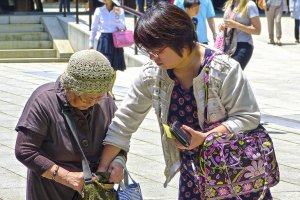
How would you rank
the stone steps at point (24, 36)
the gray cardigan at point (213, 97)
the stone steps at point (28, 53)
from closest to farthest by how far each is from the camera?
1. the gray cardigan at point (213, 97)
2. the stone steps at point (28, 53)
3. the stone steps at point (24, 36)

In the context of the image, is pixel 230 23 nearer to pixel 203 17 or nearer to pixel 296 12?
pixel 203 17

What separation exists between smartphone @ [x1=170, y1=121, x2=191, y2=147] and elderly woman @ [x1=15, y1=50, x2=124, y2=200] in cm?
37

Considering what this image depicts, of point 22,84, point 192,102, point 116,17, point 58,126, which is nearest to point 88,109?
point 58,126

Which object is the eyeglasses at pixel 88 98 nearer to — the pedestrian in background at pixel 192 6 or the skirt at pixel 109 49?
the pedestrian in background at pixel 192 6

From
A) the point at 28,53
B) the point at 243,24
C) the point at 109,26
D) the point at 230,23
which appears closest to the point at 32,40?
the point at 28,53

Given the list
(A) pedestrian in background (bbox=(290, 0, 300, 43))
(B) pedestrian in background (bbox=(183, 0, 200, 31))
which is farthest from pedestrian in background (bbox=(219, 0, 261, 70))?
(A) pedestrian in background (bbox=(290, 0, 300, 43))

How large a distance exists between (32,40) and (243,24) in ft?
43.4

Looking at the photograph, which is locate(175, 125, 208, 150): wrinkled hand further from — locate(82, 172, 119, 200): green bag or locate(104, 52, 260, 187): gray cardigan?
locate(82, 172, 119, 200): green bag

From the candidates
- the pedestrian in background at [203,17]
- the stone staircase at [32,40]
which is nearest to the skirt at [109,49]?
the pedestrian in background at [203,17]

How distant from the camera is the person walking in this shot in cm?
346

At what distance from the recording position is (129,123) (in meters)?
3.83

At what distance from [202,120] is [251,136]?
0.21m

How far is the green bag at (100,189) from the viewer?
3.59 m

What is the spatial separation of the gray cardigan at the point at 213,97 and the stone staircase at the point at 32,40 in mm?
15943
